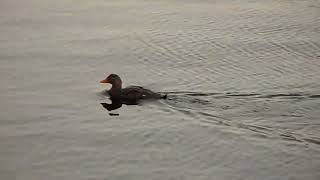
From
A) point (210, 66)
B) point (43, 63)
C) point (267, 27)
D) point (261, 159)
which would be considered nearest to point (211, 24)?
point (267, 27)

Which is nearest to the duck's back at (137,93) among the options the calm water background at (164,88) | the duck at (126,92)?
the duck at (126,92)

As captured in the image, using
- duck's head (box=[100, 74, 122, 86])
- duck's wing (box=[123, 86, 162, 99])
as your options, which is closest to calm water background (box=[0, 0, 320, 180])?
duck's wing (box=[123, 86, 162, 99])

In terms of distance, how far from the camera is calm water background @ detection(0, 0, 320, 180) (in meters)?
13.1

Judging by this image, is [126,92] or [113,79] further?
[113,79]

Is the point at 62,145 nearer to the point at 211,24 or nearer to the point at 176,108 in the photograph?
the point at 176,108

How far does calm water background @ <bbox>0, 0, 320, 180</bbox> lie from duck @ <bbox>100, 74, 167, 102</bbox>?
7.0 inches

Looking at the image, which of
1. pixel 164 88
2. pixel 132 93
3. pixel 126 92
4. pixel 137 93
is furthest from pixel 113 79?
pixel 164 88

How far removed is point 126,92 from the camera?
1591 cm

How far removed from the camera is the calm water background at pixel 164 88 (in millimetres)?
13078

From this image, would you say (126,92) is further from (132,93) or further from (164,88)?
(164,88)

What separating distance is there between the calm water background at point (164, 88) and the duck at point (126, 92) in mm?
177

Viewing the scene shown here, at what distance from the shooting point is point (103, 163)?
12930 millimetres

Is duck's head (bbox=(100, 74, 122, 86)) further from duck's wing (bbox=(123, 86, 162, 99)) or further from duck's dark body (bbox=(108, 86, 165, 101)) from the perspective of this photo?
duck's wing (bbox=(123, 86, 162, 99))

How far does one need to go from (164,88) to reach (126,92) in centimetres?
80
